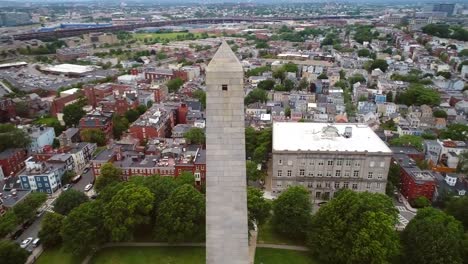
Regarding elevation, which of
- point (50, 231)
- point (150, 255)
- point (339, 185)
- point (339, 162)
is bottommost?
point (150, 255)

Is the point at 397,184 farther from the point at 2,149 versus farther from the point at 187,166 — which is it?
the point at 2,149

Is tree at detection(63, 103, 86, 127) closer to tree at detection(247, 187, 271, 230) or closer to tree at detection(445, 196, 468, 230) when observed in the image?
tree at detection(247, 187, 271, 230)

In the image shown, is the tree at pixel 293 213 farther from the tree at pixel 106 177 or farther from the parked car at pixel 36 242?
the parked car at pixel 36 242

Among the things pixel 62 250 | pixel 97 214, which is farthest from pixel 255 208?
pixel 62 250

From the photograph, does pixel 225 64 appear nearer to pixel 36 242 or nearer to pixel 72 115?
pixel 36 242

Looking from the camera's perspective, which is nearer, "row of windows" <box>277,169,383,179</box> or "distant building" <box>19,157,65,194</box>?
"row of windows" <box>277,169,383,179</box>

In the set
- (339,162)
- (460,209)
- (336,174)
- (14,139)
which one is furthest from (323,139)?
(14,139)

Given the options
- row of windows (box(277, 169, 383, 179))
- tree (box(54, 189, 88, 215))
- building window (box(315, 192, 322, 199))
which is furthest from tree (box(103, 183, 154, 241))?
building window (box(315, 192, 322, 199))
